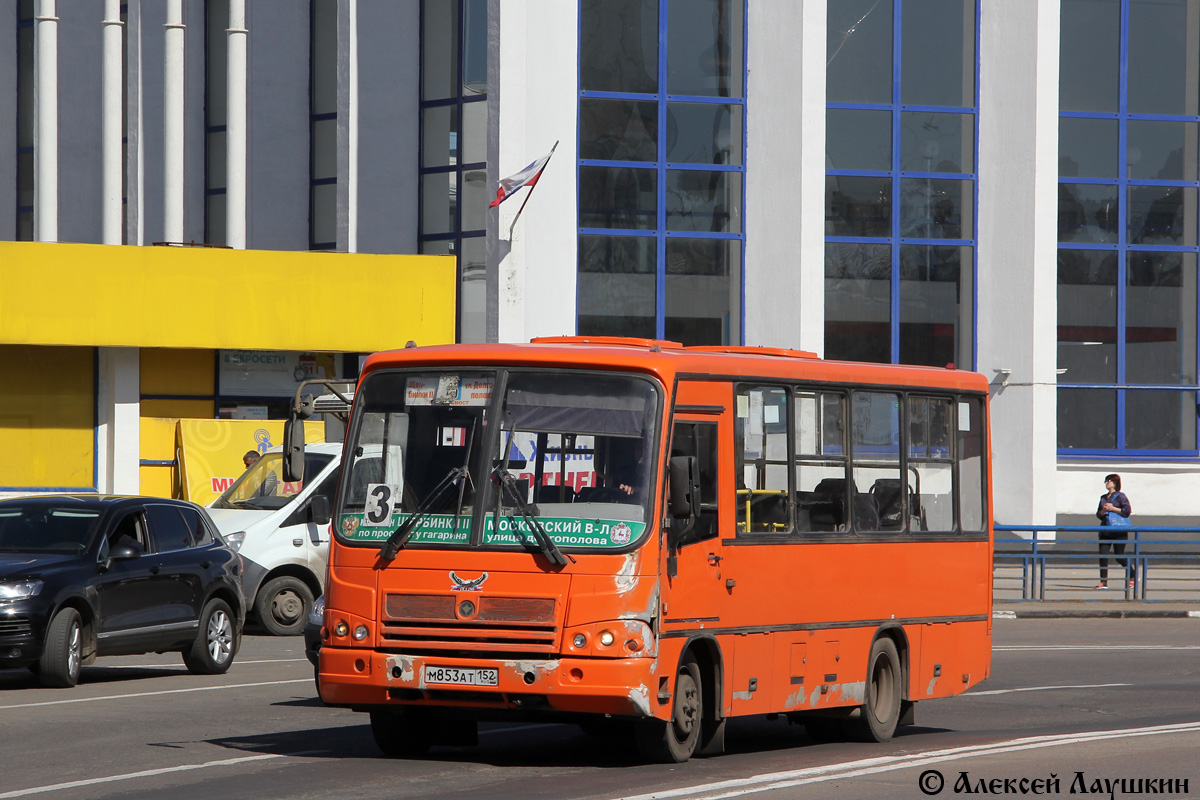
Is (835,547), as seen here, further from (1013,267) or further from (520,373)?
(1013,267)

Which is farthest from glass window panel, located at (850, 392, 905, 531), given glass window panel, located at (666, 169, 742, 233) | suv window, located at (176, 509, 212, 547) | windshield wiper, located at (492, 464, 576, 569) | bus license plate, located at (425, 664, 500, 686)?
glass window panel, located at (666, 169, 742, 233)

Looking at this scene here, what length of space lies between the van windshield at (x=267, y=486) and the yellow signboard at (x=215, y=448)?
6.22 m

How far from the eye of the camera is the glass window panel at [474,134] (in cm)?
3397

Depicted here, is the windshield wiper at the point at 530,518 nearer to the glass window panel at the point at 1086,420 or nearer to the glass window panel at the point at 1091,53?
the glass window panel at the point at 1086,420

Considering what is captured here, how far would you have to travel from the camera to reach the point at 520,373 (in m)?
10.4

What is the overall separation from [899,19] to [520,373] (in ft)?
81.0

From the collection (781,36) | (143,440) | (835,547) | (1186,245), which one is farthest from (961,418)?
(1186,245)

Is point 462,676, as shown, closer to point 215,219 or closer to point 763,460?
point 763,460

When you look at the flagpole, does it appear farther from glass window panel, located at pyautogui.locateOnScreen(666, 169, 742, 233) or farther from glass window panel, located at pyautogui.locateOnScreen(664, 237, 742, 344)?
glass window panel, located at pyautogui.locateOnScreen(664, 237, 742, 344)

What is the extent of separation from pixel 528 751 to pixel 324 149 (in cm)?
2810

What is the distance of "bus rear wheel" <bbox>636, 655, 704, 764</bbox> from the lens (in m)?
10.2

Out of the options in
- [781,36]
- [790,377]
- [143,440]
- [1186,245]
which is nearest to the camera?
[790,377]

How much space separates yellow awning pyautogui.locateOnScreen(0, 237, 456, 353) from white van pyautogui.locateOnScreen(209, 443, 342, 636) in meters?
7.74

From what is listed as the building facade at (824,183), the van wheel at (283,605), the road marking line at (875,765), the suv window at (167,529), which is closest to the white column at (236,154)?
the building facade at (824,183)
